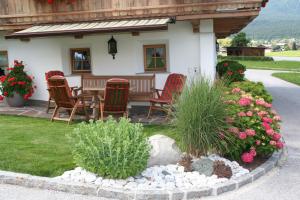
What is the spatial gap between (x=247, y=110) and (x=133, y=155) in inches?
88.6

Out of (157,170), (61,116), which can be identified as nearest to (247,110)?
(157,170)

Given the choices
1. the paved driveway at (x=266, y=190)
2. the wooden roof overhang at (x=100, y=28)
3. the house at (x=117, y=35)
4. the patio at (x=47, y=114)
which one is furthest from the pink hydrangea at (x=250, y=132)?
the house at (x=117, y=35)

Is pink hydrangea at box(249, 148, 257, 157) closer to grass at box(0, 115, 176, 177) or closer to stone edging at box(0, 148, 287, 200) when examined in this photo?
stone edging at box(0, 148, 287, 200)

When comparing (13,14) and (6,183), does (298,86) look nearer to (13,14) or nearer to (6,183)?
(13,14)

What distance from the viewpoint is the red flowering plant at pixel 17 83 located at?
12133 mm

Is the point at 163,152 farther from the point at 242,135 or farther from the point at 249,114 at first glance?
the point at 249,114

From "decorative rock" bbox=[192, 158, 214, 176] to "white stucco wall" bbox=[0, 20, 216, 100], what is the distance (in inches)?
203

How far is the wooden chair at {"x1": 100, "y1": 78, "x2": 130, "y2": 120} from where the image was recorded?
345 inches

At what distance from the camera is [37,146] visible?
23.9ft

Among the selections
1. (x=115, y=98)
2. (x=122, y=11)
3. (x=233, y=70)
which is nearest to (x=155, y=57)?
(x=122, y=11)

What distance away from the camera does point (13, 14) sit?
40.1 ft

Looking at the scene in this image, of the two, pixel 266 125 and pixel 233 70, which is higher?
pixel 233 70

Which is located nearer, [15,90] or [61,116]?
[61,116]

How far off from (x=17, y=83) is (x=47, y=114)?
1.97 meters
